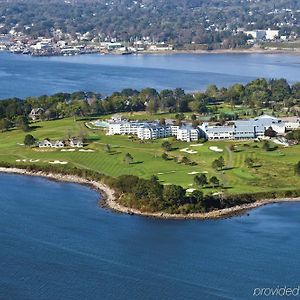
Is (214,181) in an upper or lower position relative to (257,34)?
lower

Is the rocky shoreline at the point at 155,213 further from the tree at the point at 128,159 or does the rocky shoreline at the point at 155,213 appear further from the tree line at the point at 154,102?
the tree line at the point at 154,102

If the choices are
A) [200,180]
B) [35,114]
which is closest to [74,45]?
[35,114]

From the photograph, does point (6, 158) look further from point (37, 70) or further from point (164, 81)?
point (37, 70)

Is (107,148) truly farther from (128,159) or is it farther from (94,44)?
(94,44)

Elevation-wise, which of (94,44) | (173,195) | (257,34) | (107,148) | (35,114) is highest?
(257,34)

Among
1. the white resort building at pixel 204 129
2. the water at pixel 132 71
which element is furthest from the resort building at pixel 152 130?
the water at pixel 132 71

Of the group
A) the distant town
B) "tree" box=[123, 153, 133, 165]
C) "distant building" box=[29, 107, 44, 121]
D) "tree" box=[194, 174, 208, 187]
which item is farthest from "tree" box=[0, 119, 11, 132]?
the distant town
